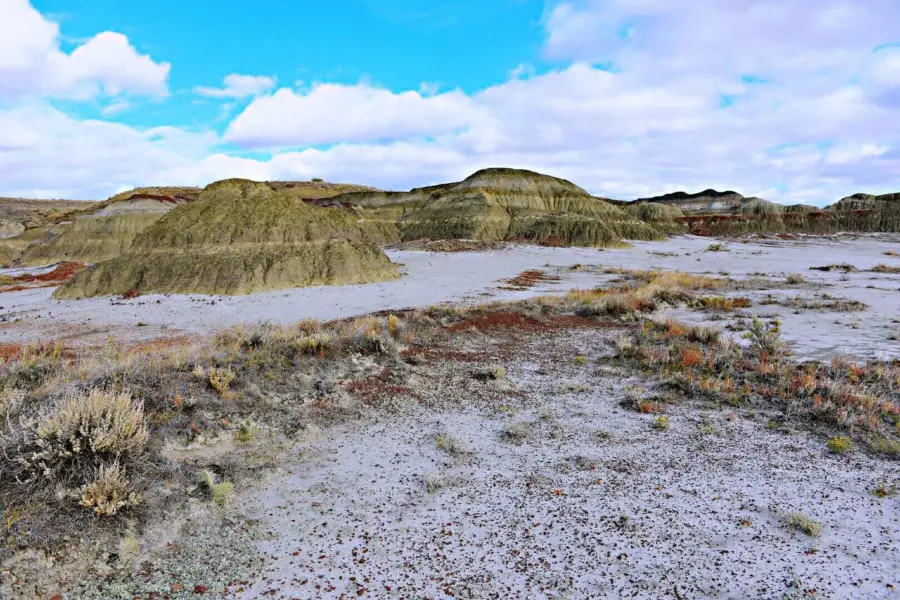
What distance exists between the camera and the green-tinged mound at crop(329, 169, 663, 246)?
230ft

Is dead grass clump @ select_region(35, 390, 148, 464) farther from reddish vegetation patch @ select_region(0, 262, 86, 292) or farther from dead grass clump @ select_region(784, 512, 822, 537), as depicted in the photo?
reddish vegetation patch @ select_region(0, 262, 86, 292)

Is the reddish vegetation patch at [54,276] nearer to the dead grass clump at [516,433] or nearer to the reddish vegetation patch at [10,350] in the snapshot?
the reddish vegetation patch at [10,350]

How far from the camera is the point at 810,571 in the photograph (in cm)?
462

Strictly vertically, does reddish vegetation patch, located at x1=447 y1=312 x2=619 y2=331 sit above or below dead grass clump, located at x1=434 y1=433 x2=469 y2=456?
above

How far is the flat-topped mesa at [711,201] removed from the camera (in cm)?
11615

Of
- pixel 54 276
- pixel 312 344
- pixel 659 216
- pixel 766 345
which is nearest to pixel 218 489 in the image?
pixel 312 344

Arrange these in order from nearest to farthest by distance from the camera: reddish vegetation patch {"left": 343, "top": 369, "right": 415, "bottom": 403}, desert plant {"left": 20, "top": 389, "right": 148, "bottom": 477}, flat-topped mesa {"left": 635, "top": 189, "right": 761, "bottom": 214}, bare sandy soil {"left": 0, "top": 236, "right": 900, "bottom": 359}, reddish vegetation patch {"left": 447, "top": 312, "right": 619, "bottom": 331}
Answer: desert plant {"left": 20, "top": 389, "right": 148, "bottom": 477} → reddish vegetation patch {"left": 343, "top": 369, "right": 415, "bottom": 403} → bare sandy soil {"left": 0, "top": 236, "right": 900, "bottom": 359} → reddish vegetation patch {"left": 447, "top": 312, "right": 619, "bottom": 331} → flat-topped mesa {"left": 635, "top": 189, "right": 761, "bottom": 214}

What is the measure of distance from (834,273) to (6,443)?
4182cm

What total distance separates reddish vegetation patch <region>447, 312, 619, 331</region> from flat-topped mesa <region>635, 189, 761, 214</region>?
114 meters

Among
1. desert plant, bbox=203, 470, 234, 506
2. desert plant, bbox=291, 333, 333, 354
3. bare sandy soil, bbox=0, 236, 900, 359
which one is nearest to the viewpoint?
desert plant, bbox=203, 470, 234, 506

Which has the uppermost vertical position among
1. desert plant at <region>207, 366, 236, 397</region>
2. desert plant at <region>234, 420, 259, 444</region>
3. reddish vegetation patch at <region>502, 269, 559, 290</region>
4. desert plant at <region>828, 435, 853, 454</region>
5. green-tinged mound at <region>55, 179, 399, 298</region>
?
green-tinged mound at <region>55, 179, 399, 298</region>

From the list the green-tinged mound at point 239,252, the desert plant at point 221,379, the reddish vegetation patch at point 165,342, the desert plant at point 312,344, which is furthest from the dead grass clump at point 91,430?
the green-tinged mound at point 239,252

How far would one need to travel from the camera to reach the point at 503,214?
269ft

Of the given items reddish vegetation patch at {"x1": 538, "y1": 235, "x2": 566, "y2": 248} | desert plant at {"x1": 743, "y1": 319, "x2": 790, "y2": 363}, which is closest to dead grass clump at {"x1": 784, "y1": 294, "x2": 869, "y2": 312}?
desert plant at {"x1": 743, "y1": 319, "x2": 790, "y2": 363}
